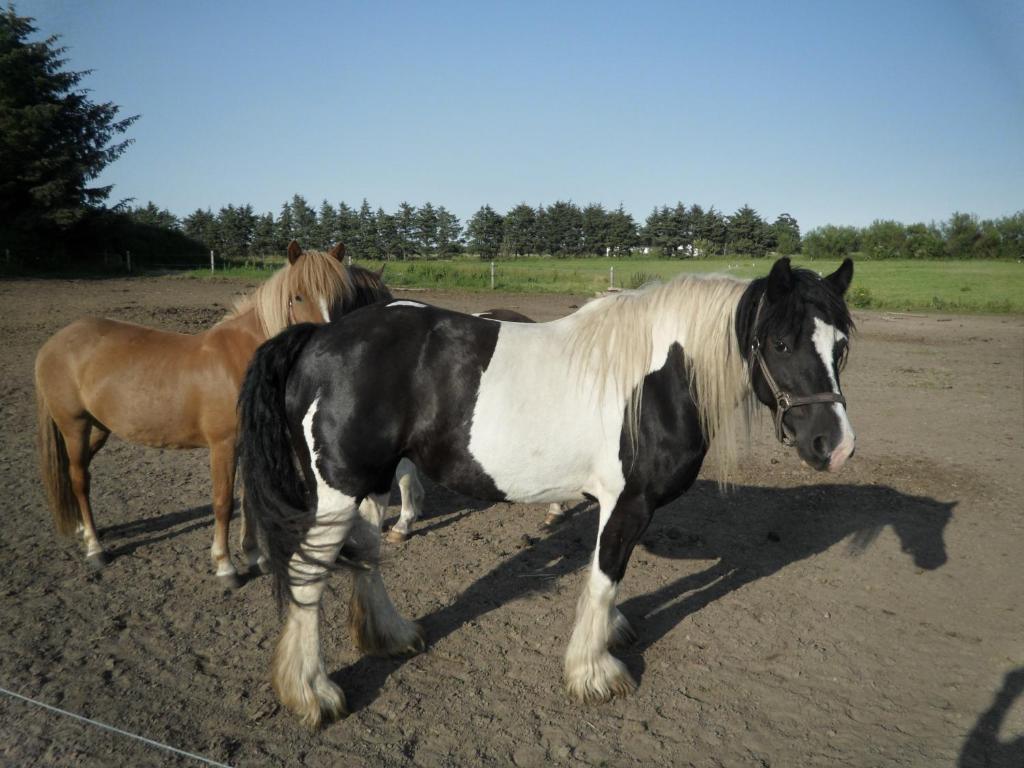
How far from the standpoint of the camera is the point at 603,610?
319cm

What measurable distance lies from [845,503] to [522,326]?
4134mm

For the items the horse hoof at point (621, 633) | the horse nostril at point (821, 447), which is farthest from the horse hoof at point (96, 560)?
the horse nostril at point (821, 447)

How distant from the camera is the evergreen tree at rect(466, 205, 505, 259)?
6519 centimetres

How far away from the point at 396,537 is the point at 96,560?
2.02 meters

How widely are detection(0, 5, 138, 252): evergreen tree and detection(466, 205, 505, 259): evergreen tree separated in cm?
3912

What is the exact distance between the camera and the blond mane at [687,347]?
9.73ft

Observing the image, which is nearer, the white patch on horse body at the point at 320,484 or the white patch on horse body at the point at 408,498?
the white patch on horse body at the point at 320,484

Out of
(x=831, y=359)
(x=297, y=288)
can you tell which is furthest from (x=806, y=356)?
(x=297, y=288)

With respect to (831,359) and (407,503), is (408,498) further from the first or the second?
(831,359)

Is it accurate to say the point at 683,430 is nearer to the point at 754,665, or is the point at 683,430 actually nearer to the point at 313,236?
the point at 754,665

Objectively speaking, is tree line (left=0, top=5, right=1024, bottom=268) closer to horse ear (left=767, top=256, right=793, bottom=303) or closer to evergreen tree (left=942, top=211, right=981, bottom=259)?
evergreen tree (left=942, top=211, right=981, bottom=259)

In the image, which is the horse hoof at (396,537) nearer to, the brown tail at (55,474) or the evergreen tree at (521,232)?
the brown tail at (55,474)

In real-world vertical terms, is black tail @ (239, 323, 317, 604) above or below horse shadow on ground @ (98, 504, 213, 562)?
above

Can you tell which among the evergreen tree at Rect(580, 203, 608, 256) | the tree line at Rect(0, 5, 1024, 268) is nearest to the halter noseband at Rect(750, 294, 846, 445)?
the tree line at Rect(0, 5, 1024, 268)
